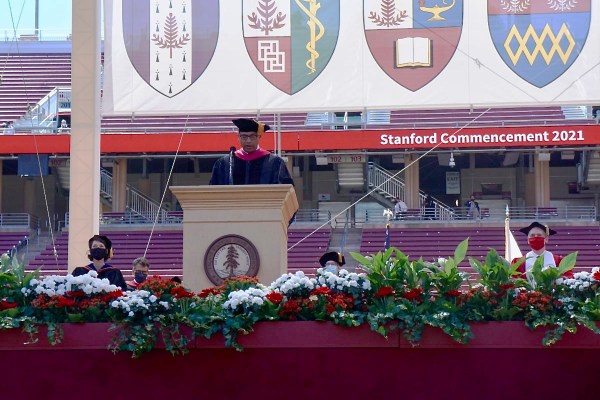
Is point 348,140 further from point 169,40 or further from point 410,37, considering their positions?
point 169,40

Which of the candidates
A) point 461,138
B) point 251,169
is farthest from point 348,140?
point 251,169

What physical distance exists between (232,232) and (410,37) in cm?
913

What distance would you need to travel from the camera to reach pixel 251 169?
10922 mm

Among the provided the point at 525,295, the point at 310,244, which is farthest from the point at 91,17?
the point at 310,244

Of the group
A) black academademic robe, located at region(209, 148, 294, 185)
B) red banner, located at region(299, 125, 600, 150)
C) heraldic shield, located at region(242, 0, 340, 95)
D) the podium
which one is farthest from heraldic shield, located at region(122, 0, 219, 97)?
red banner, located at region(299, 125, 600, 150)

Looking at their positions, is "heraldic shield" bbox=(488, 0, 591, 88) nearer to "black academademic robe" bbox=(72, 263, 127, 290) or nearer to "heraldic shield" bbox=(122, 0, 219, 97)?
"heraldic shield" bbox=(122, 0, 219, 97)

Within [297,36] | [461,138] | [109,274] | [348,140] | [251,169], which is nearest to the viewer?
[109,274]

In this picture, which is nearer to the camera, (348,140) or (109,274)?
(109,274)

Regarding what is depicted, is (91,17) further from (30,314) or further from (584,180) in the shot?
(584,180)

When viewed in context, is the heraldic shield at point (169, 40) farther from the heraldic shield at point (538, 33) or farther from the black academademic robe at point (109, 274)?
the black academademic robe at point (109, 274)

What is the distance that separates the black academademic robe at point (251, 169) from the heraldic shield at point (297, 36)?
7.47 meters

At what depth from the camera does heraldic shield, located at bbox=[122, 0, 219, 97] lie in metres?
18.3

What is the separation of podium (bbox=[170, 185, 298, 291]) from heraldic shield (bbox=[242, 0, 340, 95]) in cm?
850

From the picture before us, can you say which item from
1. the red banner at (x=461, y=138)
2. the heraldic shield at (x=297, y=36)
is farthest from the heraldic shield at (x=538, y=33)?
the red banner at (x=461, y=138)
